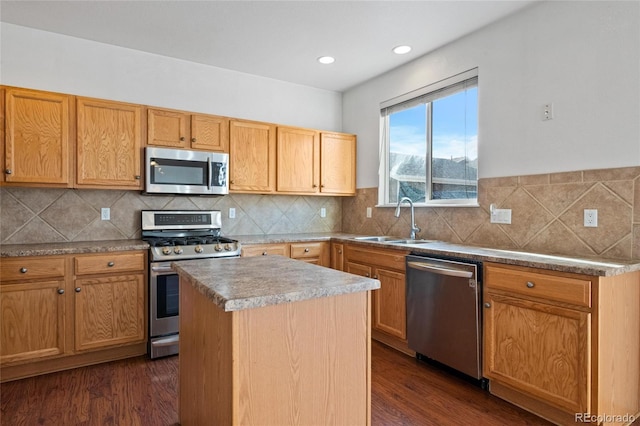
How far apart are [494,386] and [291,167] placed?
2.67 meters

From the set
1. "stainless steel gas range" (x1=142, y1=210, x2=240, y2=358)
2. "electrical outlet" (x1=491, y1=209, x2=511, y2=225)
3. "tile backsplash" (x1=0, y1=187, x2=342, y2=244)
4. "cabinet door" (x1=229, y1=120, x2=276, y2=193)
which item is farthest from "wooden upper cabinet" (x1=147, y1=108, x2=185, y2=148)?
"electrical outlet" (x1=491, y1=209, x2=511, y2=225)

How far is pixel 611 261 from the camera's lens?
2031mm

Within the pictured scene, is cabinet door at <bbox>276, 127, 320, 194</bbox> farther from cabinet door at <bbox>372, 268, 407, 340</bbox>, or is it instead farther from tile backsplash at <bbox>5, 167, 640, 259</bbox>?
cabinet door at <bbox>372, 268, 407, 340</bbox>

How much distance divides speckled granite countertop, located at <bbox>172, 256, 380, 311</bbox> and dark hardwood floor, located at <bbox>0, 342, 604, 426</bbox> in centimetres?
101

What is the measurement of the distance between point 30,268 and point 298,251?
83.1 inches

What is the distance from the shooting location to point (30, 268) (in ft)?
8.36

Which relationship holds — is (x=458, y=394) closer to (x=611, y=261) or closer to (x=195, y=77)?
(x=611, y=261)

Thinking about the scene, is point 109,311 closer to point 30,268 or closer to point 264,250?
point 30,268

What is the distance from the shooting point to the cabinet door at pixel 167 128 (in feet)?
10.5

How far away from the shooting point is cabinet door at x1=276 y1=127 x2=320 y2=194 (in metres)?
3.87

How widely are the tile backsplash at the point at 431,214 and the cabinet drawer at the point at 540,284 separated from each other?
1.71 ft

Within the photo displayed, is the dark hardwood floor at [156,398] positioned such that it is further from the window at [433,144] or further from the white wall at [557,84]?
the white wall at [557,84]

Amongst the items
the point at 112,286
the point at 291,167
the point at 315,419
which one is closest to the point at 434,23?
the point at 291,167

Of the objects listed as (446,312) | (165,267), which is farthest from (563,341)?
(165,267)
